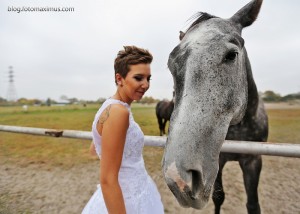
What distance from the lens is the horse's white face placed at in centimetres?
112

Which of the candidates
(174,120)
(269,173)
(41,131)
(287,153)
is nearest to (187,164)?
(174,120)

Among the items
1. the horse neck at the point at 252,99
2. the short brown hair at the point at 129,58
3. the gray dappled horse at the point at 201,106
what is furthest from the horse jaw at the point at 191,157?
the horse neck at the point at 252,99

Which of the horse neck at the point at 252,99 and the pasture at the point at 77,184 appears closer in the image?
the horse neck at the point at 252,99

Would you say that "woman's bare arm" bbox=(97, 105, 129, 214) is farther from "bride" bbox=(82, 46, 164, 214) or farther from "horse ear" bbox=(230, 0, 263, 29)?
"horse ear" bbox=(230, 0, 263, 29)

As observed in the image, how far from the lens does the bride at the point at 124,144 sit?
4.08ft

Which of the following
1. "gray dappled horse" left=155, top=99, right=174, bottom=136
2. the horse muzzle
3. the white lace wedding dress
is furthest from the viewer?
"gray dappled horse" left=155, top=99, right=174, bottom=136

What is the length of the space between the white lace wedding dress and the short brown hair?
8.2 inches

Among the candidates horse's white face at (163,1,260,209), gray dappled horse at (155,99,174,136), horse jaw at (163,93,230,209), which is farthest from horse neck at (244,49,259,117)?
gray dappled horse at (155,99,174,136)

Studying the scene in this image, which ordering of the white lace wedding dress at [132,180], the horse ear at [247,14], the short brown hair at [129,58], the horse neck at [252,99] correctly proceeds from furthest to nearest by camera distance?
the horse neck at [252,99]
the horse ear at [247,14]
the white lace wedding dress at [132,180]
the short brown hair at [129,58]

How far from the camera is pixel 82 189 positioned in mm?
4770

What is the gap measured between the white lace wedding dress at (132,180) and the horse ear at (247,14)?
122cm

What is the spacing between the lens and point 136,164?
163 cm

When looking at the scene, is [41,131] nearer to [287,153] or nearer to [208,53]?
[208,53]

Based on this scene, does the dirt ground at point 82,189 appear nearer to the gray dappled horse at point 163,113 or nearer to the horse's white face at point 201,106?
the horse's white face at point 201,106
